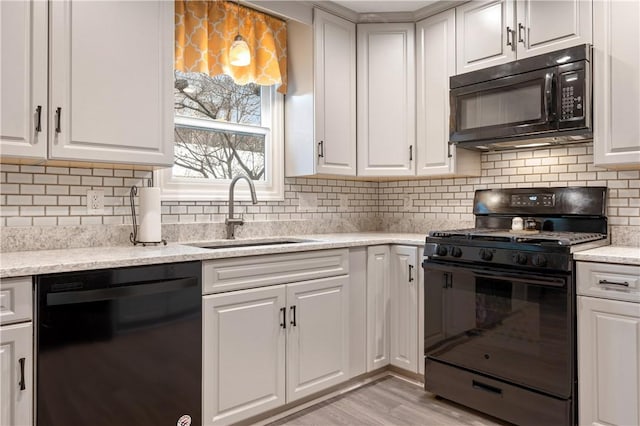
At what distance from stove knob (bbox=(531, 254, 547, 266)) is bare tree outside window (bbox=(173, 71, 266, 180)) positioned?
178 centimetres

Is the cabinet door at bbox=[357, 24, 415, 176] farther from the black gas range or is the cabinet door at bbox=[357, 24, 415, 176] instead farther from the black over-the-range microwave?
the black gas range

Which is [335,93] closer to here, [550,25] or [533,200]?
[550,25]

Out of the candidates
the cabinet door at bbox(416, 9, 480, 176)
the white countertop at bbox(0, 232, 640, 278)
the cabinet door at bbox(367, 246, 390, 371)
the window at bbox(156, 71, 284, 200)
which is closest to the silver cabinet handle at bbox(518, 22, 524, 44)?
the cabinet door at bbox(416, 9, 480, 176)

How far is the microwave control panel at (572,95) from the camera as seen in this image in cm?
223

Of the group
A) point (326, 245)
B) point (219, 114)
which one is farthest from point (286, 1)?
point (326, 245)

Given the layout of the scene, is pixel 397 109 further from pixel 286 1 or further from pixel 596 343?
pixel 596 343

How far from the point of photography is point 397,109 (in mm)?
3074

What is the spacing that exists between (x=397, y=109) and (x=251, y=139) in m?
1.05

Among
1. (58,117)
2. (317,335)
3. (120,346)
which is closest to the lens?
(120,346)

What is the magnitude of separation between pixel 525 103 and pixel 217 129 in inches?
72.9

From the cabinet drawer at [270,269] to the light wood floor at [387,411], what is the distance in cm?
73

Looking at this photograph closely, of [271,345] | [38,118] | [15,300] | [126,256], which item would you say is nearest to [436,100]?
[271,345]

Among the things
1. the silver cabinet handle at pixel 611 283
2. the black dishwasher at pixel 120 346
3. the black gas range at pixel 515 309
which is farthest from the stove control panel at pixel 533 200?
the black dishwasher at pixel 120 346

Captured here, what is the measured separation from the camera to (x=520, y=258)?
2102 mm
